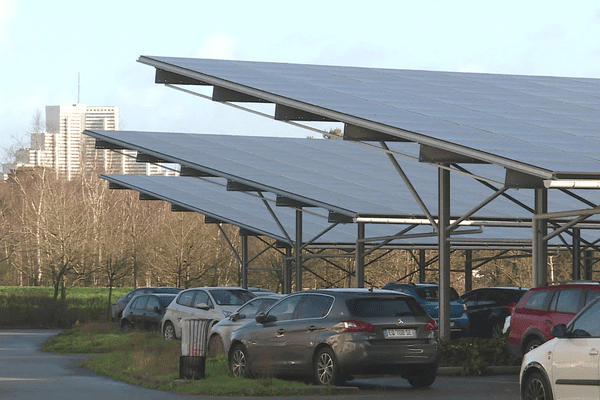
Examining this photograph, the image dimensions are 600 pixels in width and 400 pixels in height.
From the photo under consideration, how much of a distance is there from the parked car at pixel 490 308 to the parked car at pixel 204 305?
25.1 ft

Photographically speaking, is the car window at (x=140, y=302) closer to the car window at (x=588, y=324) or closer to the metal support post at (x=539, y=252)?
the metal support post at (x=539, y=252)

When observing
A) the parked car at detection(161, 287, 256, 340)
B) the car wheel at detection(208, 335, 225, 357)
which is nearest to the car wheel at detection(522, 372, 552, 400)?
the car wheel at detection(208, 335, 225, 357)

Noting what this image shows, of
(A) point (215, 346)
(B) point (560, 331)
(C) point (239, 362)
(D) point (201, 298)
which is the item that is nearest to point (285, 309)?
(C) point (239, 362)

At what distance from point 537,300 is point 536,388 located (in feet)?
21.2

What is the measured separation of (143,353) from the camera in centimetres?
1983

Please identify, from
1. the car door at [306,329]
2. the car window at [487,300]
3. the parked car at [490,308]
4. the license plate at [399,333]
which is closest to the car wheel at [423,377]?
the license plate at [399,333]

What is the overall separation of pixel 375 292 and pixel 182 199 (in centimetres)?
2251

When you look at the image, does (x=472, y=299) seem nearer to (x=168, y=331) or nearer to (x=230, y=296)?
(x=230, y=296)

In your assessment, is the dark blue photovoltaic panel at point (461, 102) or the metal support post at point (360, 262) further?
the metal support post at point (360, 262)

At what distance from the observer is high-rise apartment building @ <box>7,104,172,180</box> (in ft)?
287

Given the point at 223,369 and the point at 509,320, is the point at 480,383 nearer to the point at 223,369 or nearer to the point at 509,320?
the point at 509,320

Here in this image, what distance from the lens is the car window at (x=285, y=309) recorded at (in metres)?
16.7

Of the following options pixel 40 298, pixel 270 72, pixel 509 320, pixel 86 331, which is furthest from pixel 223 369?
pixel 40 298

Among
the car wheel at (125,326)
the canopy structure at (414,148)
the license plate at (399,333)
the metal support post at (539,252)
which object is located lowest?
the car wheel at (125,326)
